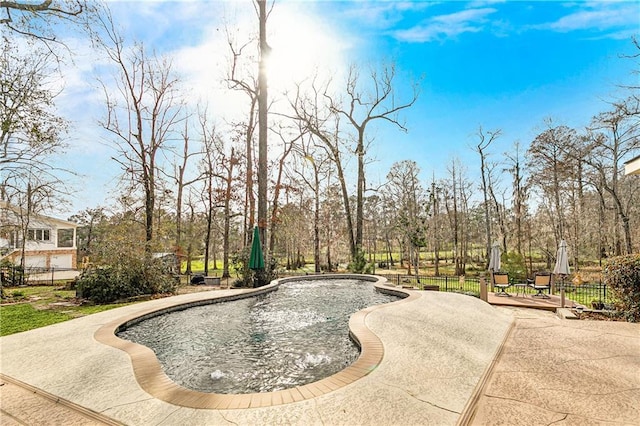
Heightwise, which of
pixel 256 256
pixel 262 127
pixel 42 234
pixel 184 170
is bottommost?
pixel 256 256

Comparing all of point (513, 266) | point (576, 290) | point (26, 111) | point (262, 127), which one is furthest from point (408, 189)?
point (26, 111)

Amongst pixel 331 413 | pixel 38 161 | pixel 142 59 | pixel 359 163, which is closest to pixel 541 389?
pixel 331 413

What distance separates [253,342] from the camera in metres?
5.13

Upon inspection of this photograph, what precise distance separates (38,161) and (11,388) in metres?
9.29

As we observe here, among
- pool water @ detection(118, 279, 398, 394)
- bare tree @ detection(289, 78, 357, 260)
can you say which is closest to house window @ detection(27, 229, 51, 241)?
bare tree @ detection(289, 78, 357, 260)

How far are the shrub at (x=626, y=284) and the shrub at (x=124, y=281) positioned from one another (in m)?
13.1

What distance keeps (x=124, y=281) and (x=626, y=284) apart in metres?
13.7

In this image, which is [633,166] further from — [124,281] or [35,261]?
[35,261]

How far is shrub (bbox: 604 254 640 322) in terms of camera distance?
6.92m

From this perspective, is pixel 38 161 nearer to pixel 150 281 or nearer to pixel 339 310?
pixel 150 281

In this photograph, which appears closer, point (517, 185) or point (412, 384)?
point (412, 384)

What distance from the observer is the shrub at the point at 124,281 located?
9.87 metres

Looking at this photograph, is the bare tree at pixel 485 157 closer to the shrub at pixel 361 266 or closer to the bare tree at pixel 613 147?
the bare tree at pixel 613 147

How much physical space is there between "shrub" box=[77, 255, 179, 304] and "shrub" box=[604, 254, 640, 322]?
1312 cm
